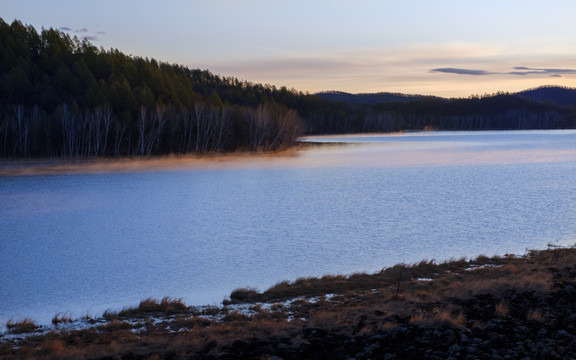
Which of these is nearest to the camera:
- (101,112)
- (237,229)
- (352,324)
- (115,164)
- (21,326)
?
(352,324)

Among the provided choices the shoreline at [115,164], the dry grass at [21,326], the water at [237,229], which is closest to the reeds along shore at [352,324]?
the dry grass at [21,326]

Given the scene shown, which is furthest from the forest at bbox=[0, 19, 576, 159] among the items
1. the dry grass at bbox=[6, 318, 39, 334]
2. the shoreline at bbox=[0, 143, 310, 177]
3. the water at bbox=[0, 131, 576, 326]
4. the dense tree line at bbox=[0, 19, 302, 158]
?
the dry grass at bbox=[6, 318, 39, 334]

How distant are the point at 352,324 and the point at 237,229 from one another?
12.0 m

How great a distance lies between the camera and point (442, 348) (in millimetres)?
7297

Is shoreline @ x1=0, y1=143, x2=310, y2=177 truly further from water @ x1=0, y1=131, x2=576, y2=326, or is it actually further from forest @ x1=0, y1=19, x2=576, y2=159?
water @ x1=0, y1=131, x2=576, y2=326

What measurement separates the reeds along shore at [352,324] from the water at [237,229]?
1.51 m

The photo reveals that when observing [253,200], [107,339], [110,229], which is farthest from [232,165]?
[107,339]

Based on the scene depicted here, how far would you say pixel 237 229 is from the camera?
67.0 ft

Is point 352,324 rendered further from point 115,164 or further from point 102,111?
point 102,111

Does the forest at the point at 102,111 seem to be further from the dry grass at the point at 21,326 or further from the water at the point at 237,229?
the dry grass at the point at 21,326

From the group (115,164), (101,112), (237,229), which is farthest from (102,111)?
(237,229)

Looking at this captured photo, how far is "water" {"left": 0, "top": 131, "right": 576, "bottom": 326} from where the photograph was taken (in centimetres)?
1339

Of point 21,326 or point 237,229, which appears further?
point 237,229

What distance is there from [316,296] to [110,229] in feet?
38.9
